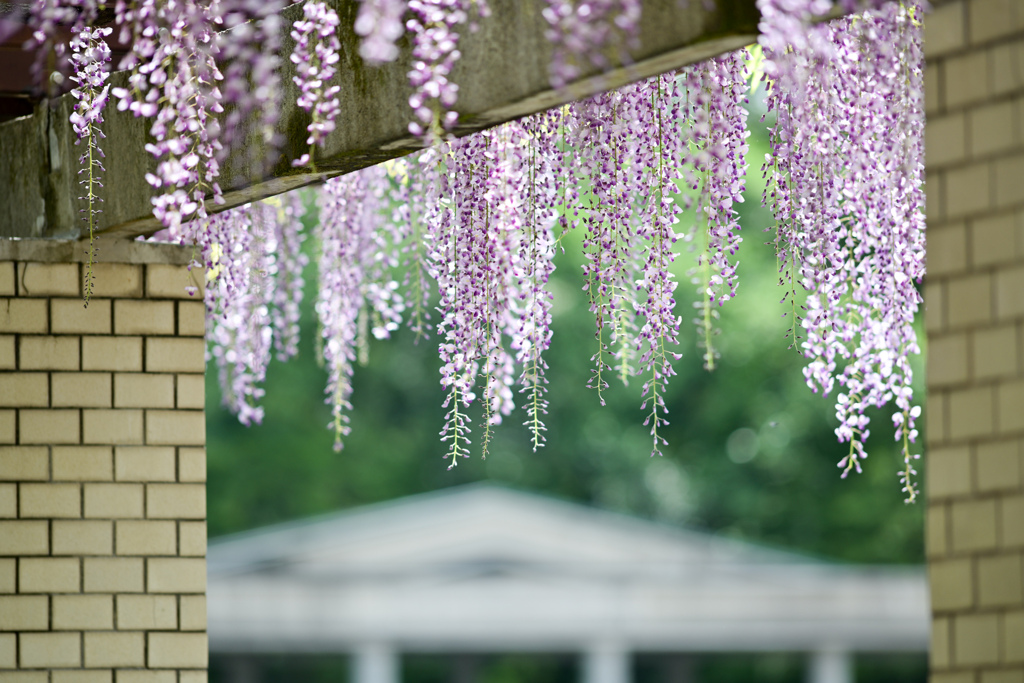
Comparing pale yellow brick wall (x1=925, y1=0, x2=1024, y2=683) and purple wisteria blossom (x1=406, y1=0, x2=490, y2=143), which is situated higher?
purple wisteria blossom (x1=406, y1=0, x2=490, y2=143)

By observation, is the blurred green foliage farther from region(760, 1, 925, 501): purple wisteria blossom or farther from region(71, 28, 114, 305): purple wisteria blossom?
region(71, 28, 114, 305): purple wisteria blossom

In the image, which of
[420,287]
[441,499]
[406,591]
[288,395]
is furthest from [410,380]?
[420,287]

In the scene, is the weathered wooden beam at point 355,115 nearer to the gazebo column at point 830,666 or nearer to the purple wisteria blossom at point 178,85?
the purple wisteria blossom at point 178,85

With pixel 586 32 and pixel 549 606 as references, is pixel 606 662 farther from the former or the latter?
pixel 586 32

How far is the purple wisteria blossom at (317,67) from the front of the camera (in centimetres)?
286

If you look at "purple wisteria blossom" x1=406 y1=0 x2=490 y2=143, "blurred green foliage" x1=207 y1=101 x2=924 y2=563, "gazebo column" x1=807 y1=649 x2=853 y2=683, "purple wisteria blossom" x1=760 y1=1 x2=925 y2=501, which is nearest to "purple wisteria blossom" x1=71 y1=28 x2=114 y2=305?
"purple wisteria blossom" x1=406 y1=0 x2=490 y2=143

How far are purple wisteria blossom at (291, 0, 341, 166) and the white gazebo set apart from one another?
28.5 feet

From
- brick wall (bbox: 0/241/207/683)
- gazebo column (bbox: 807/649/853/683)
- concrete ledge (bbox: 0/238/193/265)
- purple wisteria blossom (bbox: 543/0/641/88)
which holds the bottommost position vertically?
gazebo column (bbox: 807/649/853/683)

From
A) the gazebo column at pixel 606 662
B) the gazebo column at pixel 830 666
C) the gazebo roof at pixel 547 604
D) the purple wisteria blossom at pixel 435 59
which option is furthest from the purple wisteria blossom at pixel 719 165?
the gazebo column at pixel 830 666

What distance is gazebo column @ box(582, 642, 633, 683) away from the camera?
38.5 ft

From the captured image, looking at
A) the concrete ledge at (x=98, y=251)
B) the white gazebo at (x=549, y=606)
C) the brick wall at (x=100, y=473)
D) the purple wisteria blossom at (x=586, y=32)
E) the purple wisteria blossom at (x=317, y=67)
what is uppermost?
the purple wisteria blossom at (x=317, y=67)

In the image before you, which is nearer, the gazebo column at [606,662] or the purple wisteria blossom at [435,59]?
the purple wisteria blossom at [435,59]

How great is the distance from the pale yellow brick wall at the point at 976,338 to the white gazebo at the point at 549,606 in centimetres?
941

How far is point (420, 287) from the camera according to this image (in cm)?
443
